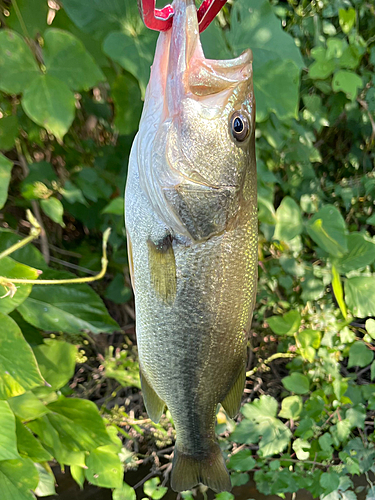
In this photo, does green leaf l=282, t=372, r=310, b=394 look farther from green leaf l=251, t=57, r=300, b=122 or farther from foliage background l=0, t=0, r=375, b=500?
green leaf l=251, t=57, r=300, b=122

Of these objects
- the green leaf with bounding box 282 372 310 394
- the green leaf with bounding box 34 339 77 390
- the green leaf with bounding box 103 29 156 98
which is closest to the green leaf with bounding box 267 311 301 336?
the green leaf with bounding box 282 372 310 394

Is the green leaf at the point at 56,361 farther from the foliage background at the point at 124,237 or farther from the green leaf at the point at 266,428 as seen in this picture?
the green leaf at the point at 266,428

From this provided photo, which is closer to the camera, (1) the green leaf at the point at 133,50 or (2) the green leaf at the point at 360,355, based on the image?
(1) the green leaf at the point at 133,50

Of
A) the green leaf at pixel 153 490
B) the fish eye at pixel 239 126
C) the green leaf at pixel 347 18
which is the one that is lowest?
the green leaf at pixel 153 490

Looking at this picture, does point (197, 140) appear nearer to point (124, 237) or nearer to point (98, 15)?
point (98, 15)

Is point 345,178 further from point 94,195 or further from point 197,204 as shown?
point 197,204

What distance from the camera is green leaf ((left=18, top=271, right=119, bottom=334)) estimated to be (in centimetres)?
95

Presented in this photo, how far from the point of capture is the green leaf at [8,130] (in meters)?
0.99

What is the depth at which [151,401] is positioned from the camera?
70 cm

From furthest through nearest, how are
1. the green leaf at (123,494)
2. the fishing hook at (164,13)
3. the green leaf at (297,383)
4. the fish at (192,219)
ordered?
1. the green leaf at (297,383)
2. the green leaf at (123,494)
3. the fish at (192,219)
4. the fishing hook at (164,13)

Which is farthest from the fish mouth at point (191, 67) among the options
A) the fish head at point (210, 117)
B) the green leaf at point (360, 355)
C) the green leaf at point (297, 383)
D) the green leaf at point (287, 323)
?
the green leaf at point (360, 355)

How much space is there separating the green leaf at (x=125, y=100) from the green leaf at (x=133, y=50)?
192mm

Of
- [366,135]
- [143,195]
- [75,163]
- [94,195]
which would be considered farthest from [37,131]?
[366,135]

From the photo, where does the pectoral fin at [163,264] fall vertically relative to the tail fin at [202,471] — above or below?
above
